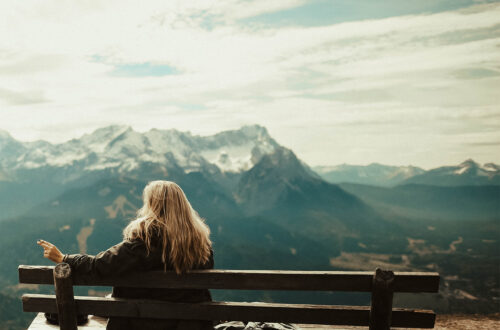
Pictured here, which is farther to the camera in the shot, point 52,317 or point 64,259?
point 52,317

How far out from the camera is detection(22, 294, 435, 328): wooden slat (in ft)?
16.2

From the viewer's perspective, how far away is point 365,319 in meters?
5.04

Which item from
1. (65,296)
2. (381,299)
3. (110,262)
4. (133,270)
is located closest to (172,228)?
(133,270)

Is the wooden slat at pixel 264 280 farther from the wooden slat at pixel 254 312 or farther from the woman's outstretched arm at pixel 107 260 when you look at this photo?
the wooden slat at pixel 254 312

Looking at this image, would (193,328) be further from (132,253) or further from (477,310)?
(477,310)


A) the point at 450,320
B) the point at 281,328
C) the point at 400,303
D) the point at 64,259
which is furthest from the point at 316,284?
the point at 400,303

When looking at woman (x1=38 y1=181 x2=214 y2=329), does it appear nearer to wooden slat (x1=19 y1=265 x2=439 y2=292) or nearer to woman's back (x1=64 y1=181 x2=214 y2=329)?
woman's back (x1=64 y1=181 x2=214 y2=329)

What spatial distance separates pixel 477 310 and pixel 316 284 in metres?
185

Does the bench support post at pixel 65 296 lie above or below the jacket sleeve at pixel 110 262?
below

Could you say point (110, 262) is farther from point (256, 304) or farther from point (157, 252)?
point (256, 304)

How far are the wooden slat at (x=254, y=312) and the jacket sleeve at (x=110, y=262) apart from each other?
40 centimetres

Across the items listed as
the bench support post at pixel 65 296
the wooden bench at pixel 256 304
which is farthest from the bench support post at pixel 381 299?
the bench support post at pixel 65 296

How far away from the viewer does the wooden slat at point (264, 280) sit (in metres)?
4.68

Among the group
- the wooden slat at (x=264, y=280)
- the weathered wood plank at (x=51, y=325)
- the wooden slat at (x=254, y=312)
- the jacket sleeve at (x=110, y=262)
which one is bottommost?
the weathered wood plank at (x=51, y=325)
